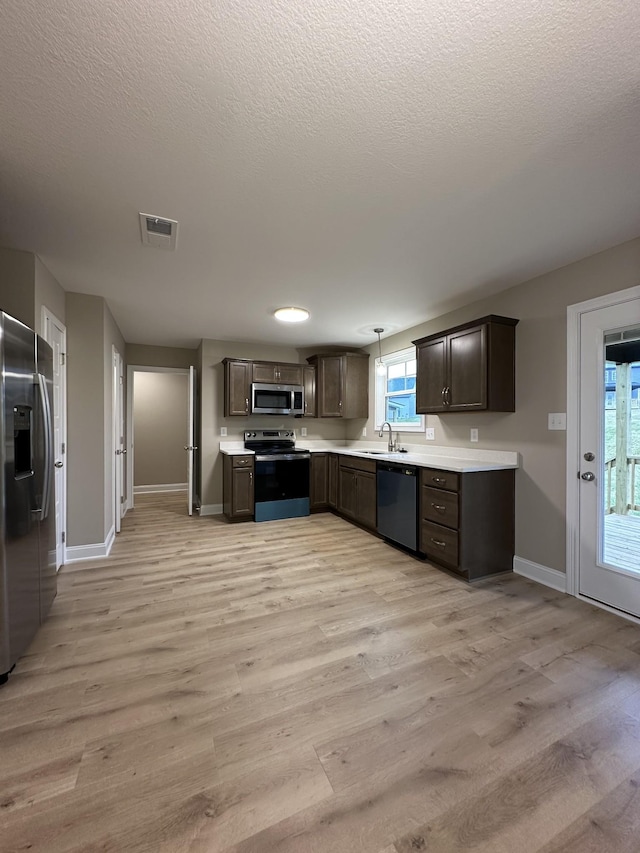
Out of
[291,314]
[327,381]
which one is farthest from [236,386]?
[291,314]

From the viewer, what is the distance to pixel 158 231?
90.4 inches

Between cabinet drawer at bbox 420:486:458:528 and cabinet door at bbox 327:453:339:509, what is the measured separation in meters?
1.86

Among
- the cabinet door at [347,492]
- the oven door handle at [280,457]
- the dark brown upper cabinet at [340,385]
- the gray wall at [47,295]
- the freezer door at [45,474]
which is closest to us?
the freezer door at [45,474]

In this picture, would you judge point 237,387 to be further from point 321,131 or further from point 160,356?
point 321,131

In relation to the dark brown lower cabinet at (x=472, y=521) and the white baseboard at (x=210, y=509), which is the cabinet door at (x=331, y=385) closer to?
the white baseboard at (x=210, y=509)

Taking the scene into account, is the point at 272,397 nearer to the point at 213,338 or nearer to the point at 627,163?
the point at 213,338

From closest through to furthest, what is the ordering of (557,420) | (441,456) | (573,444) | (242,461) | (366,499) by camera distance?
(573,444)
(557,420)
(441,456)
(366,499)
(242,461)

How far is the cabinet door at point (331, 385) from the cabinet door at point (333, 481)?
0.68 meters

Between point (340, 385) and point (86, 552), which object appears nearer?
point (86, 552)

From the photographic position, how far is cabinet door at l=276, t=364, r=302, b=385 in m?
5.28

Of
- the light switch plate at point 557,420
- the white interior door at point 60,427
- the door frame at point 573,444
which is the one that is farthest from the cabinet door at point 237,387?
the door frame at point 573,444

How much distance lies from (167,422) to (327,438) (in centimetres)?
332

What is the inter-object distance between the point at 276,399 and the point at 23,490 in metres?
3.54

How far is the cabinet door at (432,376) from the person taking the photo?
3578 mm
